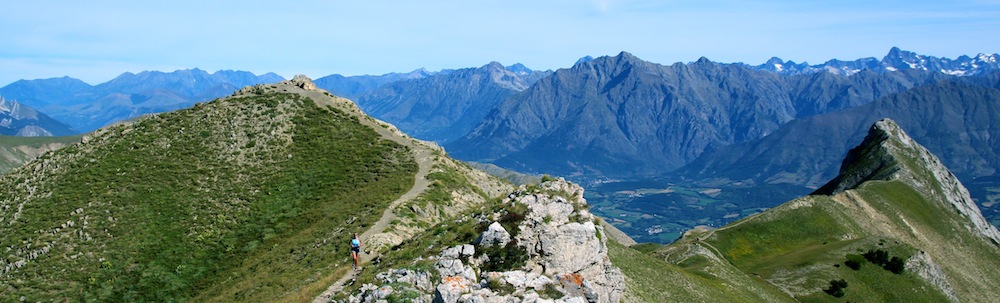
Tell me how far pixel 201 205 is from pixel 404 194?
22.0 m

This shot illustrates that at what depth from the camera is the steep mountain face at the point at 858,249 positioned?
3275 inches

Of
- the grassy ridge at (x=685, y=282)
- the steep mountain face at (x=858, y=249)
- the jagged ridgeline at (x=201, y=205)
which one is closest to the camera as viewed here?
the grassy ridge at (x=685, y=282)

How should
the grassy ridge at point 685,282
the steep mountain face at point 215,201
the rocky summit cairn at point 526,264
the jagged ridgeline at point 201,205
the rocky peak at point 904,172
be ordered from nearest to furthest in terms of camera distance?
1. the rocky summit cairn at point 526,264
2. the grassy ridge at point 685,282
3. the jagged ridgeline at point 201,205
4. the steep mountain face at point 215,201
5. the rocky peak at point 904,172

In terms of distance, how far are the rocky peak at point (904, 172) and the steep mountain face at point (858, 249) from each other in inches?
14.8

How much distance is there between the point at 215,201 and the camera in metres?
69.3

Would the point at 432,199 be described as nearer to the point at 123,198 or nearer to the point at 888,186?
the point at 123,198

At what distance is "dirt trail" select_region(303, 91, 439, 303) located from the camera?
3891 centimetres

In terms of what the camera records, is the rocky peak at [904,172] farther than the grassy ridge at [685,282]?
Yes

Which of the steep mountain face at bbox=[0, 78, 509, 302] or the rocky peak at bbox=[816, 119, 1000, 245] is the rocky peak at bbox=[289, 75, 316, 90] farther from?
the rocky peak at bbox=[816, 119, 1000, 245]

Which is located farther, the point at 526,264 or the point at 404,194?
the point at 404,194

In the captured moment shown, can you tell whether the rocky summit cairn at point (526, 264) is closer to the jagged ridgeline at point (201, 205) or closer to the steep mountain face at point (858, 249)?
the jagged ridgeline at point (201, 205)

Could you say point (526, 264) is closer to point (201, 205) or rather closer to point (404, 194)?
point (404, 194)

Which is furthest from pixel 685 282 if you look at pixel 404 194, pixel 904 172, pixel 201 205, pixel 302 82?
pixel 904 172

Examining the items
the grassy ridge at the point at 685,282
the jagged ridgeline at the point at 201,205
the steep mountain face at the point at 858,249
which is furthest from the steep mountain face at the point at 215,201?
the steep mountain face at the point at 858,249
